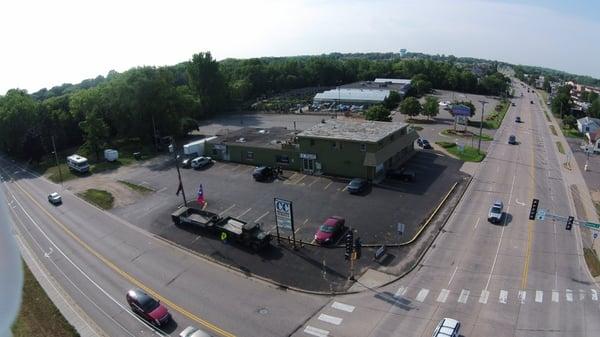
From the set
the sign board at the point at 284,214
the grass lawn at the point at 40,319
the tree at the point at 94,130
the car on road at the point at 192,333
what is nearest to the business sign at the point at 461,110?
the sign board at the point at 284,214

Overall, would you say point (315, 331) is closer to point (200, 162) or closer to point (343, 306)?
point (343, 306)

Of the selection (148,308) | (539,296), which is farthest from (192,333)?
(539,296)

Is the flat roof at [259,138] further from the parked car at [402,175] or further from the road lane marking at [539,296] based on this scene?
the road lane marking at [539,296]

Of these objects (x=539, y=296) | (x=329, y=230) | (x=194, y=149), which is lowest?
(x=539, y=296)

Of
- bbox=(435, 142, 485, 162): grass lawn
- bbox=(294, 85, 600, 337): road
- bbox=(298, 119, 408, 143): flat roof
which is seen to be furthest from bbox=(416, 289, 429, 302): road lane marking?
bbox=(435, 142, 485, 162): grass lawn

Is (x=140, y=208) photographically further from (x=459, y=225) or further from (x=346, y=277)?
(x=459, y=225)

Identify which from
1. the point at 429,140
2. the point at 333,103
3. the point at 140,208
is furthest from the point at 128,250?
the point at 333,103
